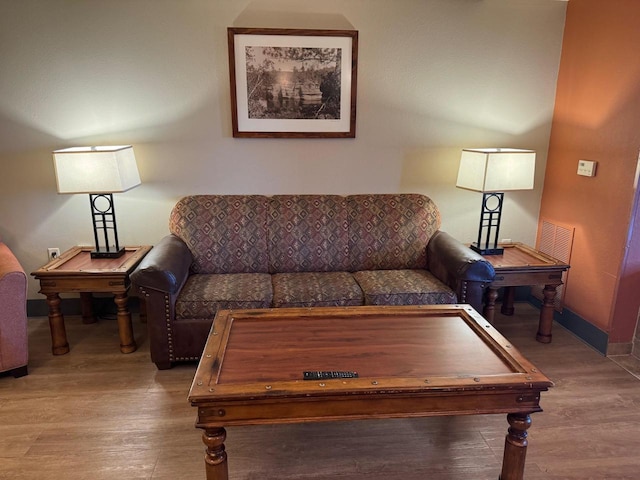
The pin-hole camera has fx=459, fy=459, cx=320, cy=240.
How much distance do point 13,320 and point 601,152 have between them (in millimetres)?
3736

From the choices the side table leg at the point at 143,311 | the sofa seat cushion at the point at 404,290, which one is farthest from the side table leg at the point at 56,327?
the sofa seat cushion at the point at 404,290

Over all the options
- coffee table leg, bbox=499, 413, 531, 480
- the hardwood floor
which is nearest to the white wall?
the hardwood floor

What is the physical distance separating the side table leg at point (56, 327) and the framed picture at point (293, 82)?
1.64m

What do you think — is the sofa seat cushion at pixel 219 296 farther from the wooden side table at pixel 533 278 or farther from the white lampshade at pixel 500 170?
the white lampshade at pixel 500 170

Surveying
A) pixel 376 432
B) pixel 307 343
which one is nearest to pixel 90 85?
pixel 307 343

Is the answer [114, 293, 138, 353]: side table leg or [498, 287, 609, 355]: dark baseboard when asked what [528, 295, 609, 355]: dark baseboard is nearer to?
[498, 287, 609, 355]: dark baseboard

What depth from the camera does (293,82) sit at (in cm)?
329

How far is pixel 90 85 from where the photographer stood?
10.4 feet

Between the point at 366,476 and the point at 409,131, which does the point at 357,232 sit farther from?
the point at 366,476

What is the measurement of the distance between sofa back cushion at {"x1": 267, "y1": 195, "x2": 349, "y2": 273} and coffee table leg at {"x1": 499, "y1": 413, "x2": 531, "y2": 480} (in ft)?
5.49

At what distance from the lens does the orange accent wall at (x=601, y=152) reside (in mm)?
2791

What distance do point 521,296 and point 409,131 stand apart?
167cm

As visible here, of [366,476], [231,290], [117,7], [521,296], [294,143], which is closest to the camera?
[366,476]

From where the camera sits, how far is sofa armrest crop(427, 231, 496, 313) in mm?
2769
